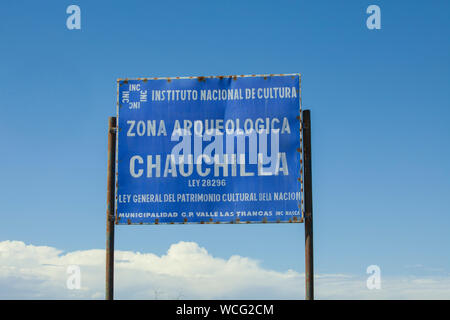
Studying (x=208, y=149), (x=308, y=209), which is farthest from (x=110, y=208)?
(x=308, y=209)

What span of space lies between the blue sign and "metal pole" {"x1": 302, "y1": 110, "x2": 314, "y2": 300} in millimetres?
144

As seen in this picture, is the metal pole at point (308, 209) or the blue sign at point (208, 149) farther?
the blue sign at point (208, 149)

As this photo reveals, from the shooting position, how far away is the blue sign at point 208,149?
11938 mm

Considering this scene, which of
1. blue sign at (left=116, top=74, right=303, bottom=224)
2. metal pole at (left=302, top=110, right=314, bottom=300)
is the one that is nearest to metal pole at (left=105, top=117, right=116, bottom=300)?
blue sign at (left=116, top=74, right=303, bottom=224)

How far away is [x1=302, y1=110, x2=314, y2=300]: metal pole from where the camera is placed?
1133cm

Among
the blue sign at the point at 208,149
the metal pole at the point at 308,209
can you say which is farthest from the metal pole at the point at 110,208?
the metal pole at the point at 308,209

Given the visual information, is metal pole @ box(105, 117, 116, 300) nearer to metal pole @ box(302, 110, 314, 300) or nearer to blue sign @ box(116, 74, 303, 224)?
blue sign @ box(116, 74, 303, 224)

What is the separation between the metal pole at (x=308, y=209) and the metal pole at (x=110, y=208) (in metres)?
3.97

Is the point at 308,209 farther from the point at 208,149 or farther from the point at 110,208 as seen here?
the point at 110,208

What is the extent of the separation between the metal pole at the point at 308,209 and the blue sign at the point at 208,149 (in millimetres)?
144

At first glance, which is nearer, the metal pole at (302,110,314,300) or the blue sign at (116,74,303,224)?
the metal pole at (302,110,314,300)

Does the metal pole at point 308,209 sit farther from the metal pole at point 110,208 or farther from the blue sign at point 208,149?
the metal pole at point 110,208
